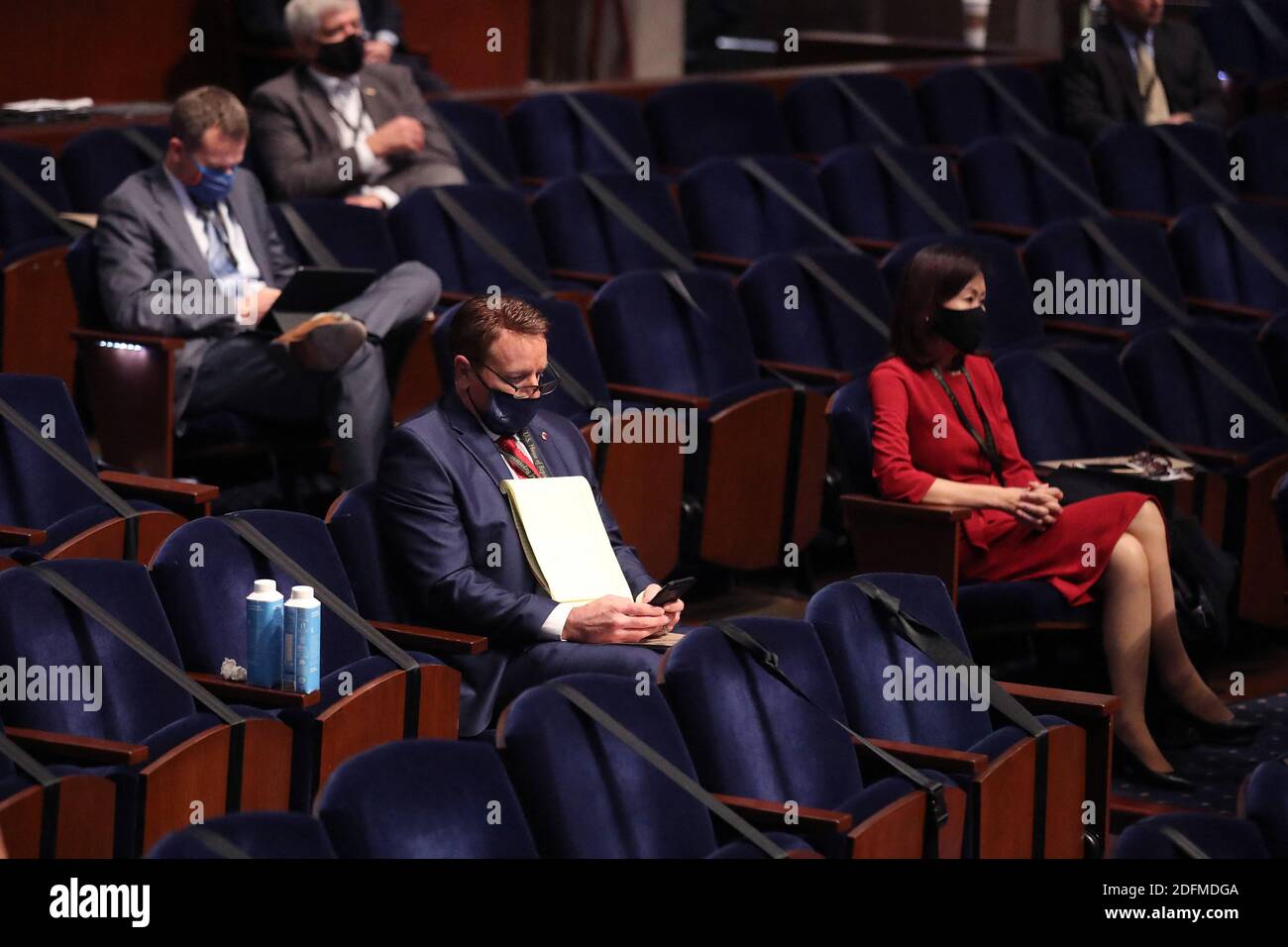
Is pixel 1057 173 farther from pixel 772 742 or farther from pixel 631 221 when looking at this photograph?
pixel 772 742

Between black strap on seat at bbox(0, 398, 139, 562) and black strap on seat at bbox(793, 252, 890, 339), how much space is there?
3.50 feet

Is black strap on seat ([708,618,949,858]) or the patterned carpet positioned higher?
black strap on seat ([708,618,949,858])

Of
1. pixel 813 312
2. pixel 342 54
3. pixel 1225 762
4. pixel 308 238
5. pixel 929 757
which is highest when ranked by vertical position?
pixel 342 54

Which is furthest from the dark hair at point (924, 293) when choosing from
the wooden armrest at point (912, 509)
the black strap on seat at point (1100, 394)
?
the black strap on seat at point (1100, 394)

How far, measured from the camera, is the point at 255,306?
240 centimetres

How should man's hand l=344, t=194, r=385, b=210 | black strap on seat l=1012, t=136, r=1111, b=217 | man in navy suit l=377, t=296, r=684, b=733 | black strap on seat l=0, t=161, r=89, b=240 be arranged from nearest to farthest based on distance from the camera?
man in navy suit l=377, t=296, r=684, b=733
black strap on seat l=0, t=161, r=89, b=240
man's hand l=344, t=194, r=385, b=210
black strap on seat l=1012, t=136, r=1111, b=217

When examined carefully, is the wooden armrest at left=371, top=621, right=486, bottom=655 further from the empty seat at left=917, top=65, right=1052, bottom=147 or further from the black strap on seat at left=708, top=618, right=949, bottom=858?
the empty seat at left=917, top=65, right=1052, bottom=147

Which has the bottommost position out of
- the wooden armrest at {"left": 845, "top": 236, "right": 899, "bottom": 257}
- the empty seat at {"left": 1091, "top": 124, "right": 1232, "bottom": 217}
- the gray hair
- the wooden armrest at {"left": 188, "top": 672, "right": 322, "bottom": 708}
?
the wooden armrest at {"left": 188, "top": 672, "right": 322, "bottom": 708}

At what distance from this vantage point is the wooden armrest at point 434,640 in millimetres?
1684

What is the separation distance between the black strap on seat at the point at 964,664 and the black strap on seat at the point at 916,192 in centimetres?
159

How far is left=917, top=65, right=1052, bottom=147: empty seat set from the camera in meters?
3.78

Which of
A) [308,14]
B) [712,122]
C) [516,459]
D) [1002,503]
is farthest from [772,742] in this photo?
[712,122]

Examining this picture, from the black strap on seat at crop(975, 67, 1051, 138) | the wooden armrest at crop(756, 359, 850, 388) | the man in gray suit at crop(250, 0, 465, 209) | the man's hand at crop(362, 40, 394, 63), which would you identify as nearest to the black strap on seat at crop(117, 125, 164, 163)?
the man in gray suit at crop(250, 0, 465, 209)

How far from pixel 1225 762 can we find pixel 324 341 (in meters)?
1.08
